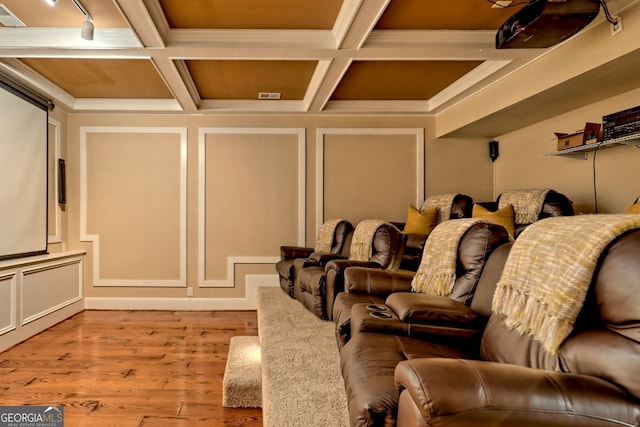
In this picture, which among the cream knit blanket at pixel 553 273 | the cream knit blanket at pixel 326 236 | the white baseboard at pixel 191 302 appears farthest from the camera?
the white baseboard at pixel 191 302

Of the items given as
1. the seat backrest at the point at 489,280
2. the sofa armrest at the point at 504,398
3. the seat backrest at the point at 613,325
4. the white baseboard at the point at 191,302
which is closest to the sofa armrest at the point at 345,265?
the seat backrest at the point at 489,280

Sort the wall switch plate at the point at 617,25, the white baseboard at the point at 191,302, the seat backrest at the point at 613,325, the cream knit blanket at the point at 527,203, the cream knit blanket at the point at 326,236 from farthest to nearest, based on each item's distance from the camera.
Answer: the white baseboard at the point at 191,302 → the cream knit blanket at the point at 326,236 → the cream knit blanket at the point at 527,203 → the wall switch plate at the point at 617,25 → the seat backrest at the point at 613,325

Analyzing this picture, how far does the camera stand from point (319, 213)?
16.4ft

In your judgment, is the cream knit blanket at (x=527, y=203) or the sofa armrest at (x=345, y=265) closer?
the sofa armrest at (x=345, y=265)

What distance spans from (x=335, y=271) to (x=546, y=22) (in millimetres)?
2024

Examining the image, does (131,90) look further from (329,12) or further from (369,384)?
(369,384)

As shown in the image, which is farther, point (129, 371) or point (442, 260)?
point (129, 371)

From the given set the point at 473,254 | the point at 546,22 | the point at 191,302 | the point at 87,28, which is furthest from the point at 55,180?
the point at 546,22

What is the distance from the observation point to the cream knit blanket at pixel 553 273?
1.21 meters

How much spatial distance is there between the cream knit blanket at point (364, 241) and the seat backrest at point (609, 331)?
2236mm

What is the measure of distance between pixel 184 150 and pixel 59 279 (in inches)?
75.3

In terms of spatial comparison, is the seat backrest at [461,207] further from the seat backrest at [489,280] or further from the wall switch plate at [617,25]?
the seat backrest at [489,280]

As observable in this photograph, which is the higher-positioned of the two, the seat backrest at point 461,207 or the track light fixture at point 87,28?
the track light fixture at point 87,28

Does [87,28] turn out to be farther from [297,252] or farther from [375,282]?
[297,252]
